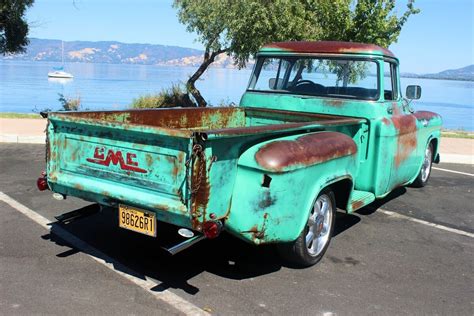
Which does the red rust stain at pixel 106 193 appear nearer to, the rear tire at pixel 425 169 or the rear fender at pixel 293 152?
the rear fender at pixel 293 152

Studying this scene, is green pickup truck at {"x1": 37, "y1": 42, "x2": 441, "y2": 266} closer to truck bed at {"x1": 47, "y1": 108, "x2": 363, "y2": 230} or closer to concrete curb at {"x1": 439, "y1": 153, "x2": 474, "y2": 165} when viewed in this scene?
truck bed at {"x1": 47, "y1": 108, "x2": 363, "y2": 230}

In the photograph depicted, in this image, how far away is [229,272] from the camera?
4.13m

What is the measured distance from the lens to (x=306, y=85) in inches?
237

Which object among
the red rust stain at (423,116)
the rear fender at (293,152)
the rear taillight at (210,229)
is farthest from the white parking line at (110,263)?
the red rust stain at (423,116)

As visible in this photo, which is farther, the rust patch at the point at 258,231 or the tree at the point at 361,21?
the tree at the point at 361,21

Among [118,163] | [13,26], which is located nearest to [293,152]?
[118,163]

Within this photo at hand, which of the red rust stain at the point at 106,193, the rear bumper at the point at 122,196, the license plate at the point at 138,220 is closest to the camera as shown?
the rear bumper at the point at 122,196

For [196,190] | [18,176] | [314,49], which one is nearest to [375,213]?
[314,49]

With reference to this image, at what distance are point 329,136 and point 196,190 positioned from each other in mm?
1521

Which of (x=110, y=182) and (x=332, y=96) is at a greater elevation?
(x=332, y=96)

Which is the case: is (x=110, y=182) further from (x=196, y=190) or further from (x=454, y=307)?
(x=454, y=307)

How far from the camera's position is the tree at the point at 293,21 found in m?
12.4

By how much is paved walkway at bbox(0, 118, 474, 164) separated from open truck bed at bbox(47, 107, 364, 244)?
6294mm

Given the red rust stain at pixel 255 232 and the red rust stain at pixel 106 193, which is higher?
the red rust stain at pixel 106 193
